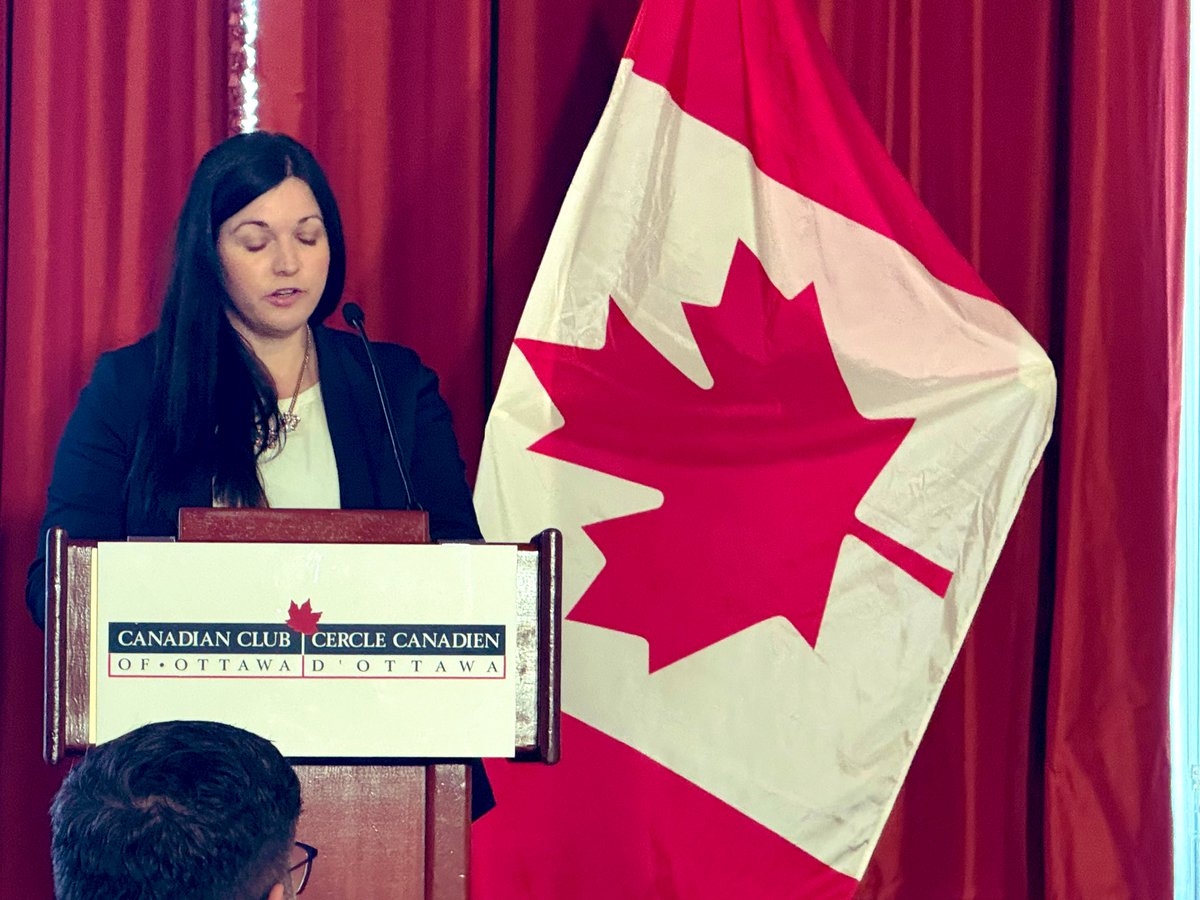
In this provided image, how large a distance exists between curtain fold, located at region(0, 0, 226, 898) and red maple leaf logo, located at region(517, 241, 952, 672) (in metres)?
0.75

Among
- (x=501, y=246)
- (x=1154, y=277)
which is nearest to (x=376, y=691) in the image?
(x=501, y=246)

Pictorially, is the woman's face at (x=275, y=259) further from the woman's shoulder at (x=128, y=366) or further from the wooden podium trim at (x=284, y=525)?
the wooden podium trim at (x=284, y=525)

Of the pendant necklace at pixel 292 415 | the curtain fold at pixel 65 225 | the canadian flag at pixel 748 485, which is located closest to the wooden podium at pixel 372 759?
the pendant necklace at pixel 292 415

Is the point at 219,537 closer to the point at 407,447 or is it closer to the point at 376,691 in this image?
the point at 376,691

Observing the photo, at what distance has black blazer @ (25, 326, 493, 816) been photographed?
195 centimetres

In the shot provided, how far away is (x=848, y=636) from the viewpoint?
2.46 m

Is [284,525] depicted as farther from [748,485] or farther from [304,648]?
[748,485]

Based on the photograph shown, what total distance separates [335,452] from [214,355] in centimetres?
21

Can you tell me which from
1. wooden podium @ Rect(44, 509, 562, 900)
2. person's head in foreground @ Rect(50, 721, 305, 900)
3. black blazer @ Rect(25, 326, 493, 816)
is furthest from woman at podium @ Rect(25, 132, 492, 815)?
person's head in foreground @ Rect(50, 721, 305, 900)

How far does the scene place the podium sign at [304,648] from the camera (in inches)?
59.4

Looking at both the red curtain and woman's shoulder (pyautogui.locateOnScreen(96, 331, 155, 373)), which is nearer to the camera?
woman's shoulder (pyautogui.locateOnScreen(96, 331, 155, 373))

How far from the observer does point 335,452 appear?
6.73ft

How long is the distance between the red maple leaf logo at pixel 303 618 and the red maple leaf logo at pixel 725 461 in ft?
3.26

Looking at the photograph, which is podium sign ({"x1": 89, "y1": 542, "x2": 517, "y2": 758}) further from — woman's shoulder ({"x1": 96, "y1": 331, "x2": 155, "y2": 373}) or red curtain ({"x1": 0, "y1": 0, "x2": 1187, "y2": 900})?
red curtain ({"x1": 0, "y1": 0, "x2": 1187, "y2": 900})
